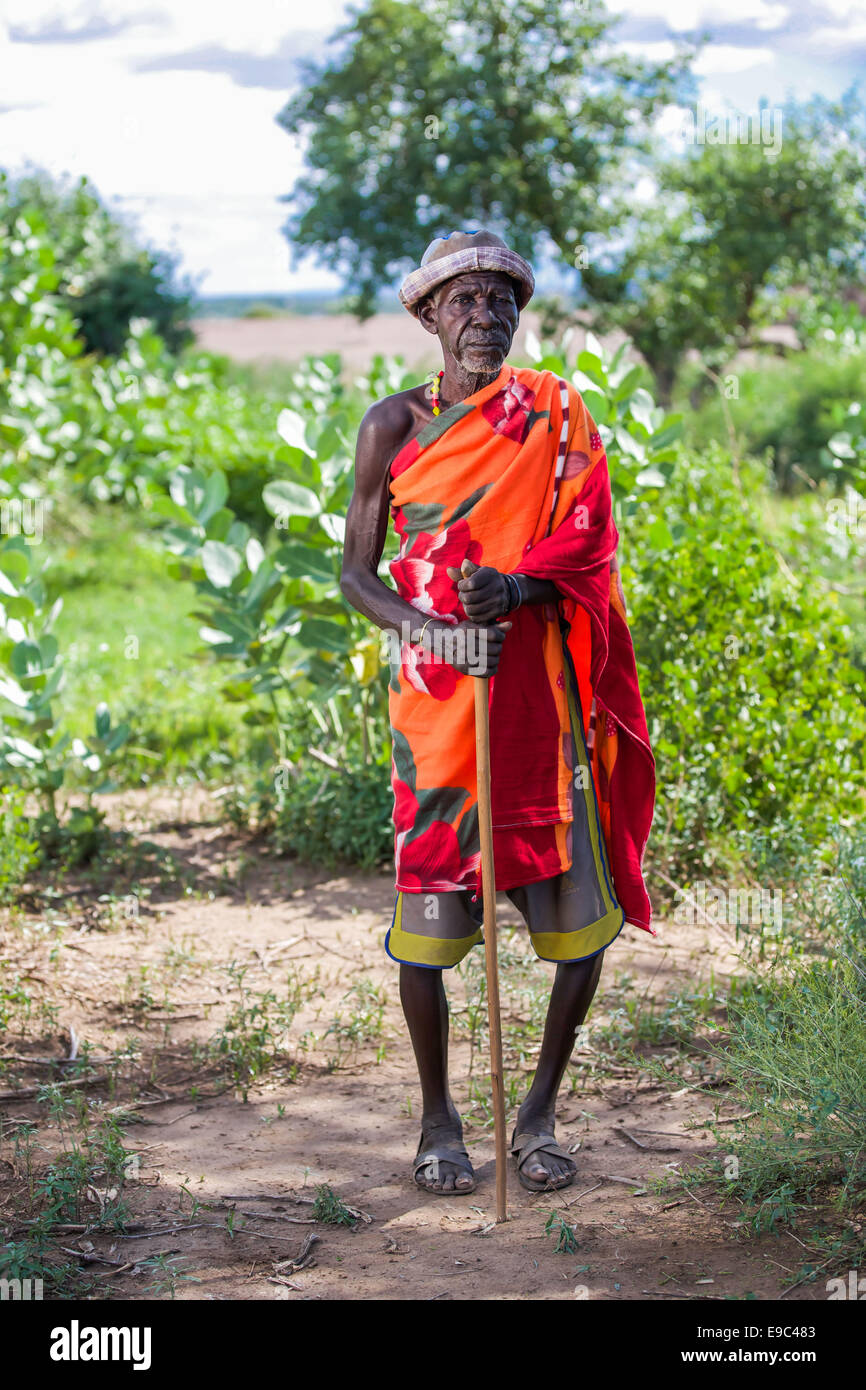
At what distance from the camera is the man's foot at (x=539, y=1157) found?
2674 millimetres

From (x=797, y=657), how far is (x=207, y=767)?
2.46 meters

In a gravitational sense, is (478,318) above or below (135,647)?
above

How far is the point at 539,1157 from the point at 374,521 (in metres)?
1.37

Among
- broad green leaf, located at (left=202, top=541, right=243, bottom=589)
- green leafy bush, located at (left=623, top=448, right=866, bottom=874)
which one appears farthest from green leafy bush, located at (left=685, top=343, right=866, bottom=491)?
broad green leaf, located at (left=202, top=541, right=243, bottom=589)

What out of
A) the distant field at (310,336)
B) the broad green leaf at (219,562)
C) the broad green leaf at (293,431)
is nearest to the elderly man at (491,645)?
the broad green leaf at (293,431)

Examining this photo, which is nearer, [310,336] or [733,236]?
[733,236]

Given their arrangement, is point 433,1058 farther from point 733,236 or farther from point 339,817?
point 733,236

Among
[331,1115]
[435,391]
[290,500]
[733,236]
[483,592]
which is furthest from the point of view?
[733,236]

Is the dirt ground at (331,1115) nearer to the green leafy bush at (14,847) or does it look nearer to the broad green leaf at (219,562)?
the green leafy bush at (14,847)

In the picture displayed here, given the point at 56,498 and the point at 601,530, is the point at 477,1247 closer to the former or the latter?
the point at 601,530

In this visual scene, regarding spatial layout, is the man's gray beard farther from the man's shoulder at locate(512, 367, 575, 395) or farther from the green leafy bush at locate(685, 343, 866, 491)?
the green leafy bush at locate(685, 343, 866, 491)

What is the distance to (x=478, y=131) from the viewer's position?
13.1m

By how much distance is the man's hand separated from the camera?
2398 millimetres

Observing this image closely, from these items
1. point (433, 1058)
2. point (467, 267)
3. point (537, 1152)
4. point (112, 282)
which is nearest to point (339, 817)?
point (433, 1058)
